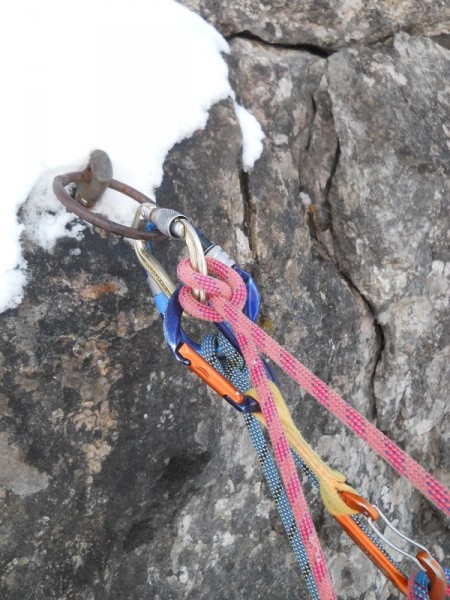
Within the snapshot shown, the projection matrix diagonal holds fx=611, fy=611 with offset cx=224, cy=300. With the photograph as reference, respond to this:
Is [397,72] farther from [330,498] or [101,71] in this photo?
[330,498]

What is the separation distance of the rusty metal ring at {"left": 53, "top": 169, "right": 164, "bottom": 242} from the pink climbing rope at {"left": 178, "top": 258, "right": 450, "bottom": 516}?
0.73 feet

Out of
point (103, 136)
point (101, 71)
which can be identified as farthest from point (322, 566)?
point (101, 71)

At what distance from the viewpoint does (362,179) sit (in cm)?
198

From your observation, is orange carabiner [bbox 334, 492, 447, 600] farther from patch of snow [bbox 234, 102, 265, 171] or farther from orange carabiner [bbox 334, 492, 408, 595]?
patch of snow [bbox 234, 102, 265, 171]

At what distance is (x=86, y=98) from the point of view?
5.16 ft

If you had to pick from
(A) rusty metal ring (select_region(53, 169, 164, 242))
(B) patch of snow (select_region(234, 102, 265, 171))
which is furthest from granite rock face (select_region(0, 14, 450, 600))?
(A) rusty metal ring (select_region(53, 169, 164, 242))

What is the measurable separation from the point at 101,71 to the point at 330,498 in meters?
1.21

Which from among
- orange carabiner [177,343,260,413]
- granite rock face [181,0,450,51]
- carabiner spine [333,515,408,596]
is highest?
granite rock face [181,0,450,51]

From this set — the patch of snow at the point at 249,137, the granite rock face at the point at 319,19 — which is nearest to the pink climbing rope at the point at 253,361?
the patch of snow at the point at 249,137

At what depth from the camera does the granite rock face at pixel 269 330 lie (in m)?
1.50

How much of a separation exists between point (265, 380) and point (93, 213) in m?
0.53

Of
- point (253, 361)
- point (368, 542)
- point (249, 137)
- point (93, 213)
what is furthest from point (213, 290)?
point (249, 137)

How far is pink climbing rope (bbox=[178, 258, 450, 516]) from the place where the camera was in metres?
1.13

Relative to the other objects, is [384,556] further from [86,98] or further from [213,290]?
[86,98]
